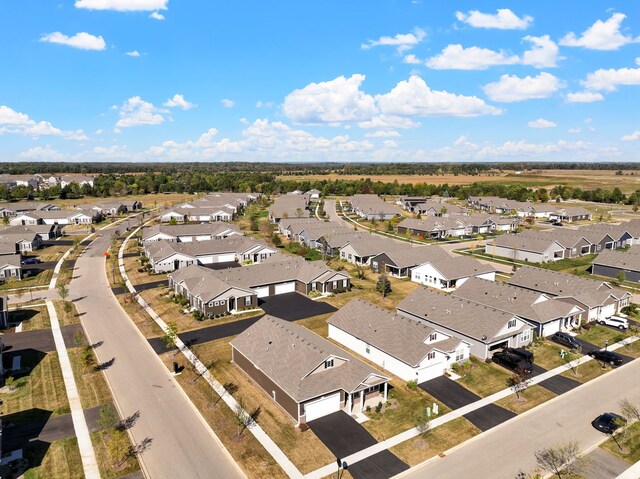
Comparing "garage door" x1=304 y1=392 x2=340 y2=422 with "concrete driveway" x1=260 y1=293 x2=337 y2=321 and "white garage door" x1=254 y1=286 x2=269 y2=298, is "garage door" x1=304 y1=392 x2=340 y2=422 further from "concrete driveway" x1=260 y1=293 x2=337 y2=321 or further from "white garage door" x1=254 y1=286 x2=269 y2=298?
"white garage door" x1=254 y1=286 x2=269 y2=298

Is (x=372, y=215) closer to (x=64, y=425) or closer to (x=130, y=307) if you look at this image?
(x=130, y=307)

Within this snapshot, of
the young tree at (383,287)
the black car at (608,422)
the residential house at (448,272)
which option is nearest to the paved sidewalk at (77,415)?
the black car at (608,422)

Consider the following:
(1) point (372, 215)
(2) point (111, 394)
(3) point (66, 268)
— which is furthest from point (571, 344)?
(1) point (372, 215)

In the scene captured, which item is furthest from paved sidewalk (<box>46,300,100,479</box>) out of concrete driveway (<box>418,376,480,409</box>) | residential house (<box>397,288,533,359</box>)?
residential house (<box>397,288,533,359</box>)

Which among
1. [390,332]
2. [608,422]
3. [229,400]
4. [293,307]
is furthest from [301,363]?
[293,307]

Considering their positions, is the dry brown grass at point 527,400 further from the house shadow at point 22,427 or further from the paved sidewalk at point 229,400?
the house shadow at point 22,427
